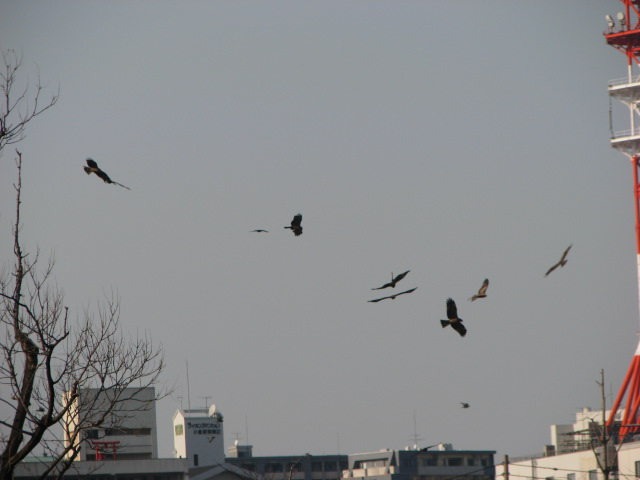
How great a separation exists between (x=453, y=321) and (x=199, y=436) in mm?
99728

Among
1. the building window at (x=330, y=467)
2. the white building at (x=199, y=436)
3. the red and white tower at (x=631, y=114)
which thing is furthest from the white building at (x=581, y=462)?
the building window at (x=330, y=467)

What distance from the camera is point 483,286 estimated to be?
24.2 m

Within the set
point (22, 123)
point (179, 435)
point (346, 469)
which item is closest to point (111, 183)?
point (22, 123)

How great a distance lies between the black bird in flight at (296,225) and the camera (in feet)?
75.8

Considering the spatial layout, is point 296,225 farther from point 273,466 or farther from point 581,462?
point 273,466

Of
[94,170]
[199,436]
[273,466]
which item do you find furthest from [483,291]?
[273,466]

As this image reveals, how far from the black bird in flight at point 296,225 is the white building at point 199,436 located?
93.0 metres

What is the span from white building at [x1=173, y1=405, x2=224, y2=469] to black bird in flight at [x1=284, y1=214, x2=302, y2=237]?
305 feet

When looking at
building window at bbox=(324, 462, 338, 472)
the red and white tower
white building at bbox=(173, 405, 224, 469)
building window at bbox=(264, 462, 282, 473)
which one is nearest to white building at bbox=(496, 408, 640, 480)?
the red and white tower

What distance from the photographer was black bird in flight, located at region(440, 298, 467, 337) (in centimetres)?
2245

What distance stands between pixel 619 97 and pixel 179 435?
203 ft

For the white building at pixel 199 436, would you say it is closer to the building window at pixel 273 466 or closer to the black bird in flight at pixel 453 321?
the building window at pixel 273 466

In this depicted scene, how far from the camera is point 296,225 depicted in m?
23.7

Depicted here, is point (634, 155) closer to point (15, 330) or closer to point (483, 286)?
point (483, 286)
